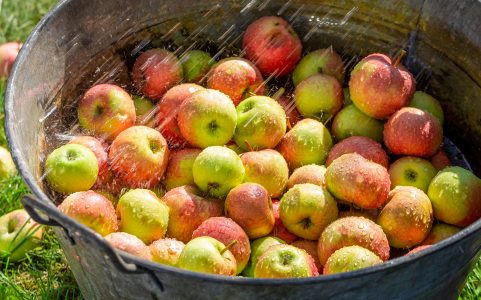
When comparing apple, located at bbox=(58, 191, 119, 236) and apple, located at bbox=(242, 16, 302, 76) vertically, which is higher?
apple, located at bbox=(242, 16, 302, 76)

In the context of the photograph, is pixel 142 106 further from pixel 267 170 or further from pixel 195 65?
pixel 267 170

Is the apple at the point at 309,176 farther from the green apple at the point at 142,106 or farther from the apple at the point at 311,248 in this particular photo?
the green apple at the point at 142,106

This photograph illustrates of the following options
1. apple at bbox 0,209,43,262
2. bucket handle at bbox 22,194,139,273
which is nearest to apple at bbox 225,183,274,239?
bucket handle at bbox 22,194,139,273

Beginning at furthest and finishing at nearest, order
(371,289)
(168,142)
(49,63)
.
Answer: (168,142)
(49,63)
(371,289)

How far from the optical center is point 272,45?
A: 8.38ft

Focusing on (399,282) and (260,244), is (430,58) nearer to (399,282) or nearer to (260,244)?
(260,244)

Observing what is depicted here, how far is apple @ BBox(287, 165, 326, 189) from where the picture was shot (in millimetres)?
2139

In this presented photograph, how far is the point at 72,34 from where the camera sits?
7.52 ft

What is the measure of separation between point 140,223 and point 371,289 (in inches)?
28.7

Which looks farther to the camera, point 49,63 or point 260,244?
point 49,63

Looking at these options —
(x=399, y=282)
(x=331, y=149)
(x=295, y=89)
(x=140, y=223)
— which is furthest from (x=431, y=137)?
(x=140, y=223)

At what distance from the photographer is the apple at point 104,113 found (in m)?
2.31

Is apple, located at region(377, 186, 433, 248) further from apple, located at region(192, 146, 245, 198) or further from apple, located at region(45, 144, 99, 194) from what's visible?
apple, located at region(45, 144, 99, 194)

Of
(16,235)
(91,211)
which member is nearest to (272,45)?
(91,211)
